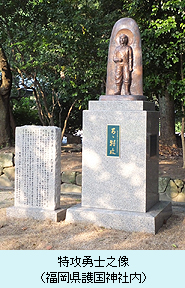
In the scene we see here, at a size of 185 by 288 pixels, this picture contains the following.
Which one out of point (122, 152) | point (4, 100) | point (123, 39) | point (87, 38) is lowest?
point (122, 152)

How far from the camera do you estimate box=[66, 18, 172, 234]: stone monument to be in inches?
200

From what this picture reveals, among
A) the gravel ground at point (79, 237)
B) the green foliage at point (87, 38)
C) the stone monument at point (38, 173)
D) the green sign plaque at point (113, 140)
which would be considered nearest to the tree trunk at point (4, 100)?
the green foliage at point (87, 38)

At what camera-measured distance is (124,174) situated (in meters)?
5.16

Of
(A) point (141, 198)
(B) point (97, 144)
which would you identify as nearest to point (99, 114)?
(B) point (97, 144)

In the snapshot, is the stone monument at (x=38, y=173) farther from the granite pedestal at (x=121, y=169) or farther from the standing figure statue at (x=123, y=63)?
the standing figure statue at (x=123, y=63)

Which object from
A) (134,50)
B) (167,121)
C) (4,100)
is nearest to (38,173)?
(134,50)

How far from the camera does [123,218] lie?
16.6 ft

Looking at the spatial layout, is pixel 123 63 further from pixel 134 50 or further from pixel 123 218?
pixel 123 218

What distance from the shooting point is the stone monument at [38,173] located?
17.8 ft

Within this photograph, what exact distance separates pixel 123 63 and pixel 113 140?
119 centimetres

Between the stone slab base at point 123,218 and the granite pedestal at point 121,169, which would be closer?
the stone slab base at point 123,218

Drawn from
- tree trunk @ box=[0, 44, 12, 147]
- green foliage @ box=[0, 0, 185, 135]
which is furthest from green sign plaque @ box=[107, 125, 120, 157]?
tree trunk @ box=[0, 44, 12, 147]

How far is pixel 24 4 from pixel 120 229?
7.60 m

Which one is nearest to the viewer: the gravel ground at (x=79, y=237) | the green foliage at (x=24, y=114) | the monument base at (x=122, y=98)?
the gravel ground at (x=79, y=237)
